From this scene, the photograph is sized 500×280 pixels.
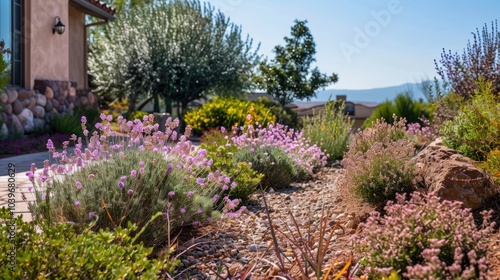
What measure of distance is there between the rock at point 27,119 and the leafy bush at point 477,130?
875 centimetres

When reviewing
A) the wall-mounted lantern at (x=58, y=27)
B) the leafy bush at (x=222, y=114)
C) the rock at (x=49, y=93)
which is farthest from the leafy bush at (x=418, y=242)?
the wall-mounted lantern at (x=58, y=27)

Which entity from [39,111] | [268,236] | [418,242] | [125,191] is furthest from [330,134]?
[418,242]

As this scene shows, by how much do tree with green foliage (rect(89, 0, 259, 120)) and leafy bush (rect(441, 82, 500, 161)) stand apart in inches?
490

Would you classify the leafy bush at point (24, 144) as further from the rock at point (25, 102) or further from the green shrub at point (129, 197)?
the green shrub at point (129, 197)

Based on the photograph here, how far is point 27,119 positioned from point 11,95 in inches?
29.7

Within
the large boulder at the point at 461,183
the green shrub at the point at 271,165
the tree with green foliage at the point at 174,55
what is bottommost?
the green shrub at the point at 271,165

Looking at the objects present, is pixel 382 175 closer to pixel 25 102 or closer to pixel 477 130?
pixel 477 130

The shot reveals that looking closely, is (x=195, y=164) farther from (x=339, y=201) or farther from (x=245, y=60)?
(x=245, y=60)

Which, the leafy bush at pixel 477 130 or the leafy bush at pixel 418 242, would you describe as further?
the leafy bush at pixel 477 130

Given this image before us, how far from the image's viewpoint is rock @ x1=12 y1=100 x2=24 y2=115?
10.8 meters

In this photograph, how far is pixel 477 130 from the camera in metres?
4.76

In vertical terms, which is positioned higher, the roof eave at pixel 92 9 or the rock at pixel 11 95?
the roof eave at pixel 92 9

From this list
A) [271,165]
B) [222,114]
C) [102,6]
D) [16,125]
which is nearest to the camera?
[271,165]

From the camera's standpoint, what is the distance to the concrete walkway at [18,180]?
4.47 metres
